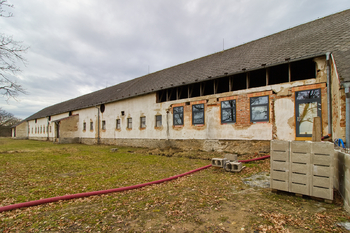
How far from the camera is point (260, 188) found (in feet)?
16.5

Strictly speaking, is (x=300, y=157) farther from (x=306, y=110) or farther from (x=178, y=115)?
(x=178, y=115)

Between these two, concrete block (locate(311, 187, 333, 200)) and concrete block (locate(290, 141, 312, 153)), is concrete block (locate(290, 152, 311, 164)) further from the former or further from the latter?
concrete block (locate(311, 187, 333, 200))

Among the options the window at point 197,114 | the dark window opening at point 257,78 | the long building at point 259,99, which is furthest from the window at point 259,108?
the window at point 197,114

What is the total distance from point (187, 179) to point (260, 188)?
2.28 m

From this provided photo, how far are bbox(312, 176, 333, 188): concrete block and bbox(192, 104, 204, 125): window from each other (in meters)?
8.91

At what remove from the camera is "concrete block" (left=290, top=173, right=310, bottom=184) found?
13.2ft

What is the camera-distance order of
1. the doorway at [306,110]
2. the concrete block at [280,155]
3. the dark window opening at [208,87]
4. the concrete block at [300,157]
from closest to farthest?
the concrete block at [300,157] → the concrete block at [280,155] → the doorway at [306,110] → the dark window opening at [208,87]

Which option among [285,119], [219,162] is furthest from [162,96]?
[219,162]

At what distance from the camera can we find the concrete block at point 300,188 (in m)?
4.01

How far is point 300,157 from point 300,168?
0.25m

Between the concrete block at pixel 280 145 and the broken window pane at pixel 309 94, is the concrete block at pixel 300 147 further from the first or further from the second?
the broken window pane at pixel 309 94

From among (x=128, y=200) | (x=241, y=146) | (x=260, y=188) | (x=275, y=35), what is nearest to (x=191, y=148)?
(x=241, y=146)

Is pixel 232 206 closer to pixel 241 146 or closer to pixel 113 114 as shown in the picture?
pixel 241 146

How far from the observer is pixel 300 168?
409 cm
